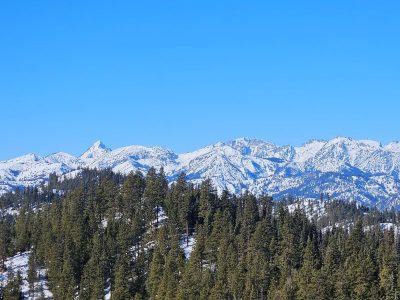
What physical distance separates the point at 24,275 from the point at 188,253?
1766 inches

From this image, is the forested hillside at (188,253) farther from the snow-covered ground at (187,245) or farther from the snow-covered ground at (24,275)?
the snow-covered ground at (24,275)

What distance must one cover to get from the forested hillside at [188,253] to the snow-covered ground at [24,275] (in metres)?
1.65

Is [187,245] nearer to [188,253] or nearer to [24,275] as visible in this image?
[188,253]

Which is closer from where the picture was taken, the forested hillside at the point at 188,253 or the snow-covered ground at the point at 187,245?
the forested hillside at the point at 188,253

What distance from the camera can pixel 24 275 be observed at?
17250cm

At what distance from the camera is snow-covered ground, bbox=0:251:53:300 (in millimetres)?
161375

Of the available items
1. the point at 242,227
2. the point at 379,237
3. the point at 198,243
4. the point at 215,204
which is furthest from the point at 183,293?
the point at 379,237

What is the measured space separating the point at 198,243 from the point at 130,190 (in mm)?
45432

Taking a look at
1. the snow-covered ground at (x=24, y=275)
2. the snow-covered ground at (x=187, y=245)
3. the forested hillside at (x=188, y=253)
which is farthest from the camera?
the snow-covered ground at (x=187, y=245)

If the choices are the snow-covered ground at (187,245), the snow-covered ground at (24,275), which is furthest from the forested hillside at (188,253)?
the snow-covered ground at (24,275)

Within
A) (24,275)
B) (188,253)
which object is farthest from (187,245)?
(24,275)

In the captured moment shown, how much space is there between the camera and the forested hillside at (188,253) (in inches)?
5408

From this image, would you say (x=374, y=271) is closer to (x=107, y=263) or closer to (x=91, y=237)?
(x=107, y=263)

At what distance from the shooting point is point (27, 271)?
17025 centimetres
